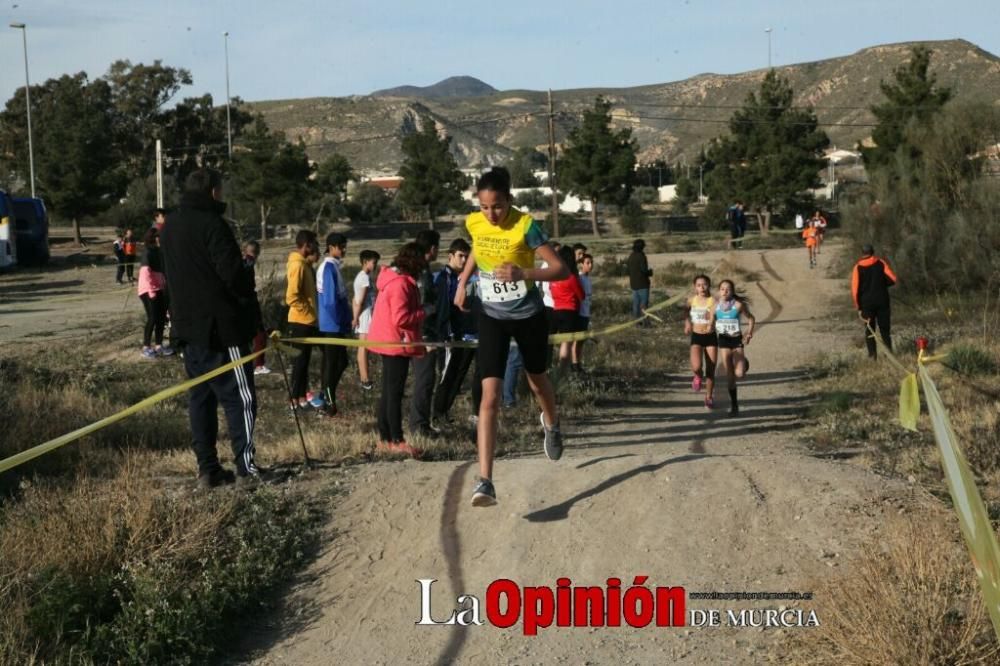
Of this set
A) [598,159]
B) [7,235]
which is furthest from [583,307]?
[598,159]

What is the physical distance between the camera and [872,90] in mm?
166375

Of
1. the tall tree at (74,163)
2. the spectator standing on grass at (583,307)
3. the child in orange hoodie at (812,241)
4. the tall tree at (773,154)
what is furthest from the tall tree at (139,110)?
the spectator standing on grass at (583,307)

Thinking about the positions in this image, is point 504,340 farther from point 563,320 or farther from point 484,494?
point 563,320

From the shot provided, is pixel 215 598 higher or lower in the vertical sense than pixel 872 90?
lower

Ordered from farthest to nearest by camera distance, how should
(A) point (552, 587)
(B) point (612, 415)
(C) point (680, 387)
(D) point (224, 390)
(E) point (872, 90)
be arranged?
1. (E) point (872, 90)
2. (C) point (680, 387)
3. (B) point (612, 415)
4. (D) point (224, 390)
5. (A) point (552, 587)

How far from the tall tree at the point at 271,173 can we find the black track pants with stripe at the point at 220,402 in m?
61.3

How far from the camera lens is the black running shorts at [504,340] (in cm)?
690

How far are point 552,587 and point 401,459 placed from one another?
3.14 meters

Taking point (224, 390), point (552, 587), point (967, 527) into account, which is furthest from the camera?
point (224, 390)

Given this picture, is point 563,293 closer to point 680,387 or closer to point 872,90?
point 680,387

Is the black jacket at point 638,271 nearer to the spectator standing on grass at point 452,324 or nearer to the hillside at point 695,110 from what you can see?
the spectator standing on grass at point 452,324

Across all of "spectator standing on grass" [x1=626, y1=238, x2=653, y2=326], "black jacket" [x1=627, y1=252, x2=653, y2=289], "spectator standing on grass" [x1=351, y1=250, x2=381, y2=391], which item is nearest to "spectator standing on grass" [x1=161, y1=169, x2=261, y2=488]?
"spectator standing on grass" [x1=351, y1=250, x2=381, y2=391]

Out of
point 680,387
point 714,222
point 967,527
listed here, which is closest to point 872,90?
point 714,222

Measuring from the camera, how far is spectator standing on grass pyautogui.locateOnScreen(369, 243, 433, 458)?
371 inches
